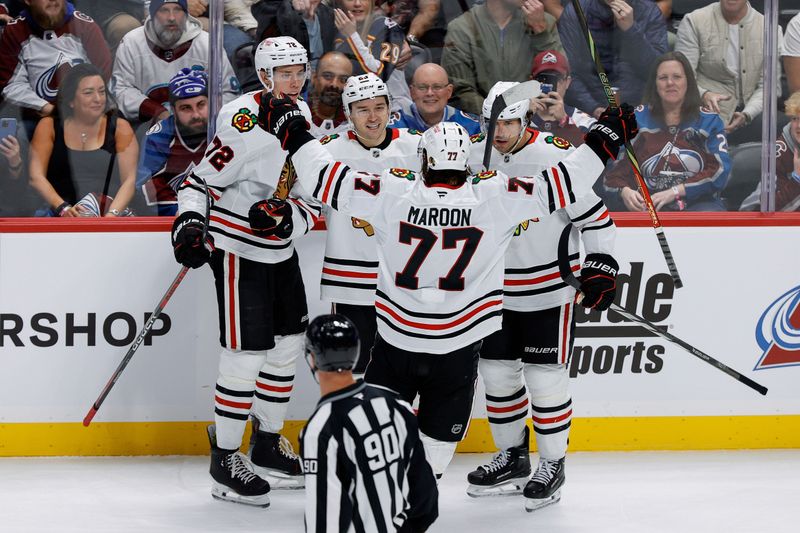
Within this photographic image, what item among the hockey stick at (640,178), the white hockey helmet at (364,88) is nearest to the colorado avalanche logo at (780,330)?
the hockey stick at (640,178)

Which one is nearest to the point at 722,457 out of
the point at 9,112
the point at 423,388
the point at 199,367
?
the point at 423,388

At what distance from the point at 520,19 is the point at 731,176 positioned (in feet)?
3.47

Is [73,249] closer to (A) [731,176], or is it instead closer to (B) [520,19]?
(B) [520,19]

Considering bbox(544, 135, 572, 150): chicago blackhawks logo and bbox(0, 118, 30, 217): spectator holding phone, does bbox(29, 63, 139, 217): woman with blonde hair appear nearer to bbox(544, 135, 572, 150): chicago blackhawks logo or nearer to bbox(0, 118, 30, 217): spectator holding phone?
bbox(0, 118, 30, 217): spectator holding phone

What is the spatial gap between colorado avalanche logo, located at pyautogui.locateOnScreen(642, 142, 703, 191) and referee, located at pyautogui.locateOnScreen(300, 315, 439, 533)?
2.53 metres

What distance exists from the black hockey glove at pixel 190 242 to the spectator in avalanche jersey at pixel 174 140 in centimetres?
58

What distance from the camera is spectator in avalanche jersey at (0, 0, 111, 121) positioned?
4.29 meters

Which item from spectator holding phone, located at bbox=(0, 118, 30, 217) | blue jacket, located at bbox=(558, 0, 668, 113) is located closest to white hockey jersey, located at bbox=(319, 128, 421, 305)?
blue jacket, located at bbox=(558, 0, 668, 113)

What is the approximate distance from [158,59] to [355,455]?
251 cm

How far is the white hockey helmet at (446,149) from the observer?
3.12m

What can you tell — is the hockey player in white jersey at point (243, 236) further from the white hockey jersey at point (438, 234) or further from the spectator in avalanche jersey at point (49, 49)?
the spectator in avalanche jersey at point (49, 49)

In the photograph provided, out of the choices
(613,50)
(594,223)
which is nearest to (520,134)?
(594,223)

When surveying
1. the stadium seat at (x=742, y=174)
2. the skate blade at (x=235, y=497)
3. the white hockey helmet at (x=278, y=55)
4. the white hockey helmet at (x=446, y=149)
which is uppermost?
the white hockey helmet at (x=278, y=55)

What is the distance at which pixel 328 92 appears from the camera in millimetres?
4402
